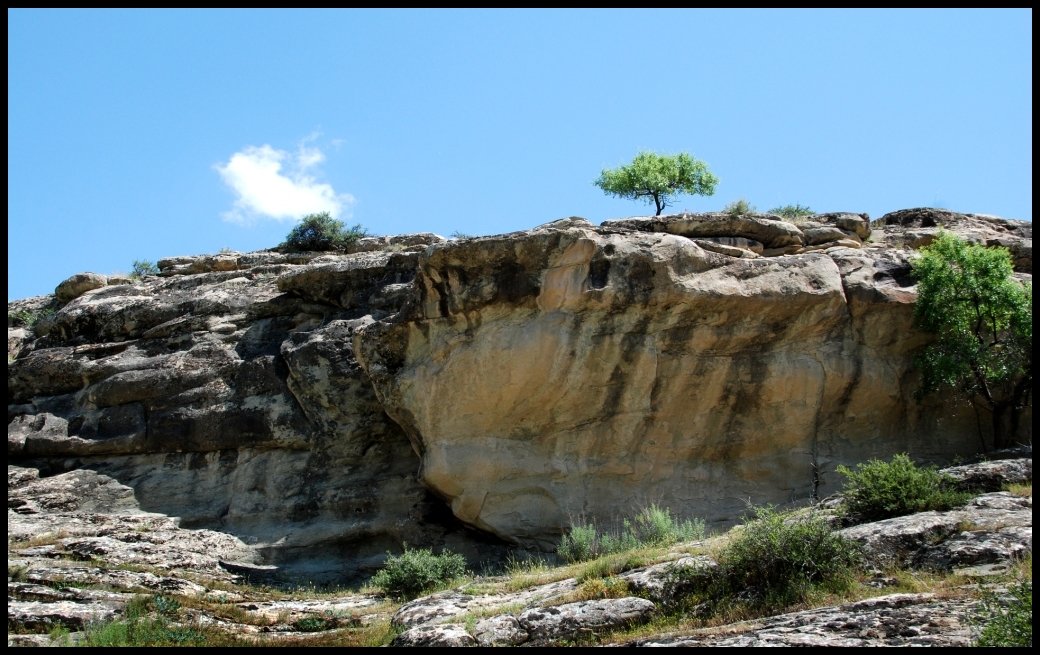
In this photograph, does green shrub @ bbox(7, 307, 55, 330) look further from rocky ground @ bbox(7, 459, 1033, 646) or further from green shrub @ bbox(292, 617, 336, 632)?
green shrub @ bbox(292, 617, 336, 632)

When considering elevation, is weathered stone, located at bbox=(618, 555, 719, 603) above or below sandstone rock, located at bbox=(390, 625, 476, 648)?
above

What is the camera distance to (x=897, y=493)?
13.1 m

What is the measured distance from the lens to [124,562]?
54.5 ft

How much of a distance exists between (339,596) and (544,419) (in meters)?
4.76

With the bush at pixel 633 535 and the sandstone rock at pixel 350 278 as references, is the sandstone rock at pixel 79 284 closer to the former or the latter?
the sandstone rock at pixel 350 278

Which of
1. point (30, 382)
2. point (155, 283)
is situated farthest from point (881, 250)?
point (30, 382)

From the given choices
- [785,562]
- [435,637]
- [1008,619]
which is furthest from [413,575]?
[1008,619]

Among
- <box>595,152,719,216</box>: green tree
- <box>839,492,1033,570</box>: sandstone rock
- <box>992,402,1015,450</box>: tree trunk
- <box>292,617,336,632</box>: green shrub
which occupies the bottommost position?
<box>292,617,336,632</box>: green shrub

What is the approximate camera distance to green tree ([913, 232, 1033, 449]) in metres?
16.4

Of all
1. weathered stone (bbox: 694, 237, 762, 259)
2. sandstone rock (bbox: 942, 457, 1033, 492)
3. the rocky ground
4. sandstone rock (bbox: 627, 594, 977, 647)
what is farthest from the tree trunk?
sandstone rock (bbox: 627, 594, 977, 647)

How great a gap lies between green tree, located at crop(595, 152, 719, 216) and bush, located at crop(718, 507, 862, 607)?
21304 mm

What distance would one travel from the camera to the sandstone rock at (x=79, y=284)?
975 inches

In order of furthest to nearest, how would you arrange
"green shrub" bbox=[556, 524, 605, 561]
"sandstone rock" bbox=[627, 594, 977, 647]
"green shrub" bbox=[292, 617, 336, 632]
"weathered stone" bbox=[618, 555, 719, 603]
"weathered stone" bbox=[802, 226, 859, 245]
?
1. "weathered stone" bbox=[802, 226, 859, 245]
2. "green shrub" bbox=[556, 524, 605, 561]
3. "green shrub" bbox=[292, 617, 336, 632]
4. "weathered stone" bbox=[618, 555, 719, 603]
5. "sandstone rock" bbox=[627, 594, 977, 647]

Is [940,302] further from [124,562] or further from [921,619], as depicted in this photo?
[124,562]
